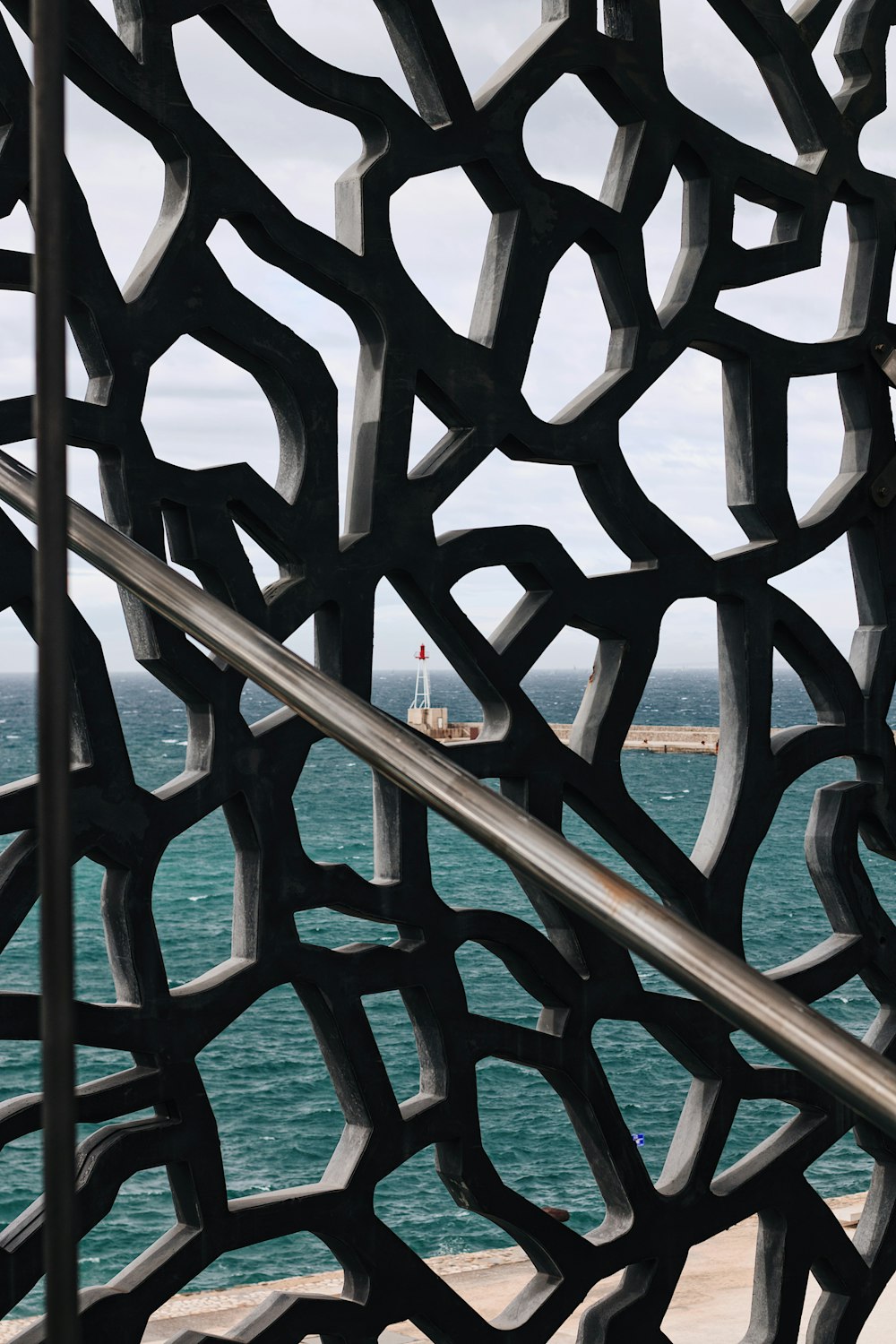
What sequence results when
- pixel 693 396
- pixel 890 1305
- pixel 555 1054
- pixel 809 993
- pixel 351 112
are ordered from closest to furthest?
1. pixel 351 112
2. pixel 555 1054
3. pixel 809 993
4. pixel 890 1305
5. pixel 693 396

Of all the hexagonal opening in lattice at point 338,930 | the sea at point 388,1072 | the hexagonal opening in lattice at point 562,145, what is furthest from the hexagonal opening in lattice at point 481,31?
the hexagonal opening in lattice at point 338,930

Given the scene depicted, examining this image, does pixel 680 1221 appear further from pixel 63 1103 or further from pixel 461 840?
pixel 461 840

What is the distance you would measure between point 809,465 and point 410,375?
41.7m

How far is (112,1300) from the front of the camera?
4.88 feet

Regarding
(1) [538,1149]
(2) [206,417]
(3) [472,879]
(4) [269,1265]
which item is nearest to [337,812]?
(3) [472,879]

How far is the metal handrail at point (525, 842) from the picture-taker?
0.67m

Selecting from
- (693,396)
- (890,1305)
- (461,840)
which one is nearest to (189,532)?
(890,1305)

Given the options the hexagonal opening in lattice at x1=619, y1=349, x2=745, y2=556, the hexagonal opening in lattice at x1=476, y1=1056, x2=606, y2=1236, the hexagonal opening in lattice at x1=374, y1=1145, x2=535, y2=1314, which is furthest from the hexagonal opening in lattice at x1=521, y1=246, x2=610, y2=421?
the hexagonal opening in lattice at x1=374, y1=1145, x2=535, y2=1314

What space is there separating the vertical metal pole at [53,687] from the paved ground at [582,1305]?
12.3ft

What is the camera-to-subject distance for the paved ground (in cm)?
484

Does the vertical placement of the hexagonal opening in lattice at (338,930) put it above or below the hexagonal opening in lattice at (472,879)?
below

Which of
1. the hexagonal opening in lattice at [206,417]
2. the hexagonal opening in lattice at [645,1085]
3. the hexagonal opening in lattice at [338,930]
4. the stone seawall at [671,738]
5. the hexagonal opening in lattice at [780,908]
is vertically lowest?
the hexagonal opening in lattice at [338,930]

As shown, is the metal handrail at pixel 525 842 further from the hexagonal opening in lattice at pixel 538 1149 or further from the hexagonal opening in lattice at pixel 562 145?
the hexagonal opening in lattice at pixel 562 145

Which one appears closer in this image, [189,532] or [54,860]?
[54,860]
